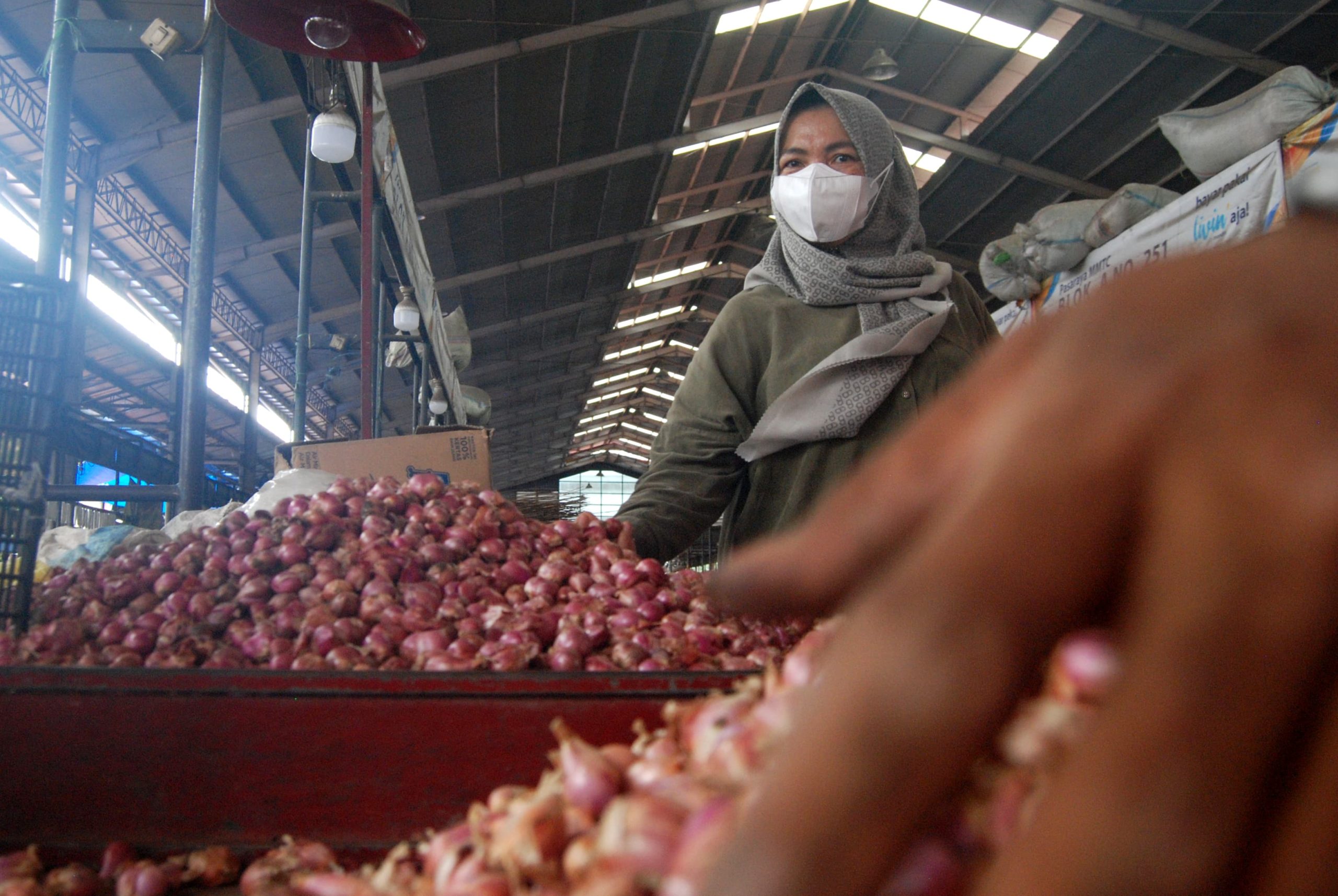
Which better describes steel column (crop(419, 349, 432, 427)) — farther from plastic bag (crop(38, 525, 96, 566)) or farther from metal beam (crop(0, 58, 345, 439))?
plastic bag (crop(38, 525, 96, 566))

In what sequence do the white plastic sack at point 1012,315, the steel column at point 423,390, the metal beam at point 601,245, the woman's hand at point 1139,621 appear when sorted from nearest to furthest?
the woman's hand at point 1139,621 → the white plastic sack at point 1012,315 → the steel column at point 423,390 → the metal beam at point 601,245

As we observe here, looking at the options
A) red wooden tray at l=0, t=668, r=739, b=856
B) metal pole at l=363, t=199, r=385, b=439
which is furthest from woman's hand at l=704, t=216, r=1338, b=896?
metal pole at l=363, t=199, r=385, b=439

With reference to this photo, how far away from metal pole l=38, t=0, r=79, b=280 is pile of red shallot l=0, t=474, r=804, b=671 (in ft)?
3.93

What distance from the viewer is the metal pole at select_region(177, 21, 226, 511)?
3.04 m

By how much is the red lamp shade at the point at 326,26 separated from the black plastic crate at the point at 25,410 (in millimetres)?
1577

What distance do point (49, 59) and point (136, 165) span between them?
706 centimetres

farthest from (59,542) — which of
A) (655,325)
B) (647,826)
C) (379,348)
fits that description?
(655,325)

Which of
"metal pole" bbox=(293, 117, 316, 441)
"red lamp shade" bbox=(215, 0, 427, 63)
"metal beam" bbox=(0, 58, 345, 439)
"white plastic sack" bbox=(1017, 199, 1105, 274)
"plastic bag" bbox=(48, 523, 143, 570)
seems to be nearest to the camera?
"plastic bag" bbox=(48, 523, 143, 570)

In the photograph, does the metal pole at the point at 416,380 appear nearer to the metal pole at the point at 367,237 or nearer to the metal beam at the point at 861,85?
the metal pole at the point at 367,237

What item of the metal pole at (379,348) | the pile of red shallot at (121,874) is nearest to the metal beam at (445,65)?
the metal pole at (379,348)

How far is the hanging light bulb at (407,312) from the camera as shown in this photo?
22.6 ft

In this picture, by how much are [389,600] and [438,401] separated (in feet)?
26.2

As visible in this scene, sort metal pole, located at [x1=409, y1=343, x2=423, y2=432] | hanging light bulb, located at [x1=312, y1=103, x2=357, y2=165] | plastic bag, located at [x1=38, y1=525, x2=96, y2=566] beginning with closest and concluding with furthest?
plastic bag, located at [x1=38, y1=525, x2=96, y2=566]
hanging light bulb, located at [x1=312, y1=103, x2=357, y2=165]
metal pole, located at [x1=409, y1=343, x2=423, y2=432]

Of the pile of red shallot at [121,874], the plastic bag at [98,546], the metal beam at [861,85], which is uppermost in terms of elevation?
the metal beam at [861,85]
